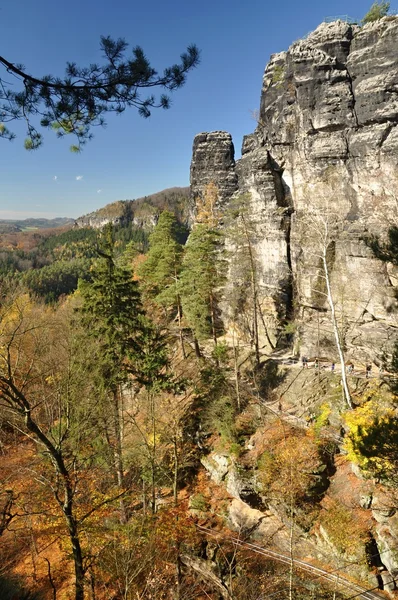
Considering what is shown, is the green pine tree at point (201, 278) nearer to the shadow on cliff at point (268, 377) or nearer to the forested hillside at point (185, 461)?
the forested hillside at point (185, 461)

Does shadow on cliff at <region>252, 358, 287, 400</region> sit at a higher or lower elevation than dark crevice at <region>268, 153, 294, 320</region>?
lower

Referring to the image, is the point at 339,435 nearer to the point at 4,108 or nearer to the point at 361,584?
the point at 361,584

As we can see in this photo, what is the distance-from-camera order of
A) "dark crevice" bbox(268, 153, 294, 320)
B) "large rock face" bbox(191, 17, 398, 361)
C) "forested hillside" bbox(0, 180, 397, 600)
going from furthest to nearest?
1. "dark crevice" bbox(268, 153, 294, 320)
2. "large rock face" bbox(191, 17, 398, 361)
3. "forested hillside" bbox(0, 180, 397, 600)

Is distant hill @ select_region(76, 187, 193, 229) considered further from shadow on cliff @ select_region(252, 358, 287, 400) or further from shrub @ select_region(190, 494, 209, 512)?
shrub @ select_region(190, 494, 209, 512)

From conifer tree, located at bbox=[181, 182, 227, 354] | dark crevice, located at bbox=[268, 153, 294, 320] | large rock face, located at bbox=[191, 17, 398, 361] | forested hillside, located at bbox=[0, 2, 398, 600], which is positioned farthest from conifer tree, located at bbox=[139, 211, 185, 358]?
dark crevice, located at bbox=[268, 153, 294, 320]

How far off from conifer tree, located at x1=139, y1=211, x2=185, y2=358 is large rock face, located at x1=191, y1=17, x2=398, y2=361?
7495 mm

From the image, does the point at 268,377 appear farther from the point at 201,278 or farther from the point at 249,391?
the point at 201,278

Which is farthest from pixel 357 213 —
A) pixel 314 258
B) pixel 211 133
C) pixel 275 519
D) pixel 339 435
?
pixel 211 133

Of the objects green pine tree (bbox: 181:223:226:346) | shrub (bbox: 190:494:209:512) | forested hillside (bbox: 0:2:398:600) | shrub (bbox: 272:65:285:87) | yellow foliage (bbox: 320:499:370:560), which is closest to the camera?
forested hillside (bbox: 0:2:398:600)

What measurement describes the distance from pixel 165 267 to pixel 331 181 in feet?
48.9

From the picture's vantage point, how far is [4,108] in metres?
5.23

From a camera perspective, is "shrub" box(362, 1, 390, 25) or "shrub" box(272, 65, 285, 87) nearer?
"shrub" box(362, 1, 390, 25)

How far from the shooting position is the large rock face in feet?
70.2

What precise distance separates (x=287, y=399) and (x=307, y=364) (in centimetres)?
339
